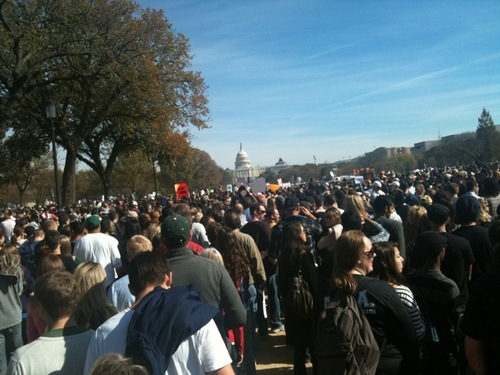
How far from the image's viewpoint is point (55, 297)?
3.17m

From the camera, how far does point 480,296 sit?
2.56 metres

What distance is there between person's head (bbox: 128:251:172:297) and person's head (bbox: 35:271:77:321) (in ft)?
1.61

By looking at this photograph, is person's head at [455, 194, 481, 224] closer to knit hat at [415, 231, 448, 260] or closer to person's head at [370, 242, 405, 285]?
knit hat at [415, 231, 448, 260]

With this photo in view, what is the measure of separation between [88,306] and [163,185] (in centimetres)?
5849

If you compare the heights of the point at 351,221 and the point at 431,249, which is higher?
the point at 351,221

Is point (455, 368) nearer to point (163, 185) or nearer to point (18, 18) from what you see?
point (18, 18)

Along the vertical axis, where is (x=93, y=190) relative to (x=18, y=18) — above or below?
below

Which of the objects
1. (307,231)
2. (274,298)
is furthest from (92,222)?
(307,231)

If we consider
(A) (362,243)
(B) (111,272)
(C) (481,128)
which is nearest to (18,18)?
(B) (111,272)

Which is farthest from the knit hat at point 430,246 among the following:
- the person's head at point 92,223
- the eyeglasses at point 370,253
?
the person's head at point 92,223

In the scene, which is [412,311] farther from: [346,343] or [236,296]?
[236,296]

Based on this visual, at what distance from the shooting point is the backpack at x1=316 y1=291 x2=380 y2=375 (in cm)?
313

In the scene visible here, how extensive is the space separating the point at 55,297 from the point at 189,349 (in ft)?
3.57

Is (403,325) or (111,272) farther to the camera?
(111,272)
